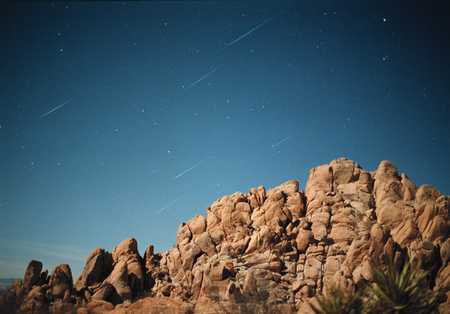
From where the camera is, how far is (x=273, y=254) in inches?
2063

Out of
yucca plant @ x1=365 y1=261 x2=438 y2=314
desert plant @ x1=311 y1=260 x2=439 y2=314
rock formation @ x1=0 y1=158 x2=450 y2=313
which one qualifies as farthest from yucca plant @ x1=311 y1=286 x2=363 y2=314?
rock formation @ x1=0 y1=158 x2=450 y2=313

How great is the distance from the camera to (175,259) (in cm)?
6222

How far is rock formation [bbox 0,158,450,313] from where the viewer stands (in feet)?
144

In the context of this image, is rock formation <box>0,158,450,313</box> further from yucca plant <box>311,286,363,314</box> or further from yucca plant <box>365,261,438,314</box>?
yucca plant <box>365,261,438,314</box>

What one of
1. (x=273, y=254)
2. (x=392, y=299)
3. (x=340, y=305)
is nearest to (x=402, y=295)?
(x=392, y=299)

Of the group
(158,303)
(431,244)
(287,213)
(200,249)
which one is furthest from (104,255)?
(431,244)

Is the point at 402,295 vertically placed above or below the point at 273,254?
below

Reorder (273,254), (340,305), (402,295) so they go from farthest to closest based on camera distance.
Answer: (273,254)
(340,305)
(402,295)

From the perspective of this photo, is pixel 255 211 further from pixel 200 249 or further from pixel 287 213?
pixel 200 249

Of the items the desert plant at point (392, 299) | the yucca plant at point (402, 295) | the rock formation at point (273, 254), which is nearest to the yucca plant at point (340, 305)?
the desert plant at point (392, 299)

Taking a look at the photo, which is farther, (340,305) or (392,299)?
(340,305)

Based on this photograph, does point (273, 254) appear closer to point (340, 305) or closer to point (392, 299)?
point (340, 305)

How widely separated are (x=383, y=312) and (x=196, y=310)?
26356mm

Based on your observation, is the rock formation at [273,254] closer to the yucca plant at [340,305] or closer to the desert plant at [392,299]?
the yucca plant at [340,305]
